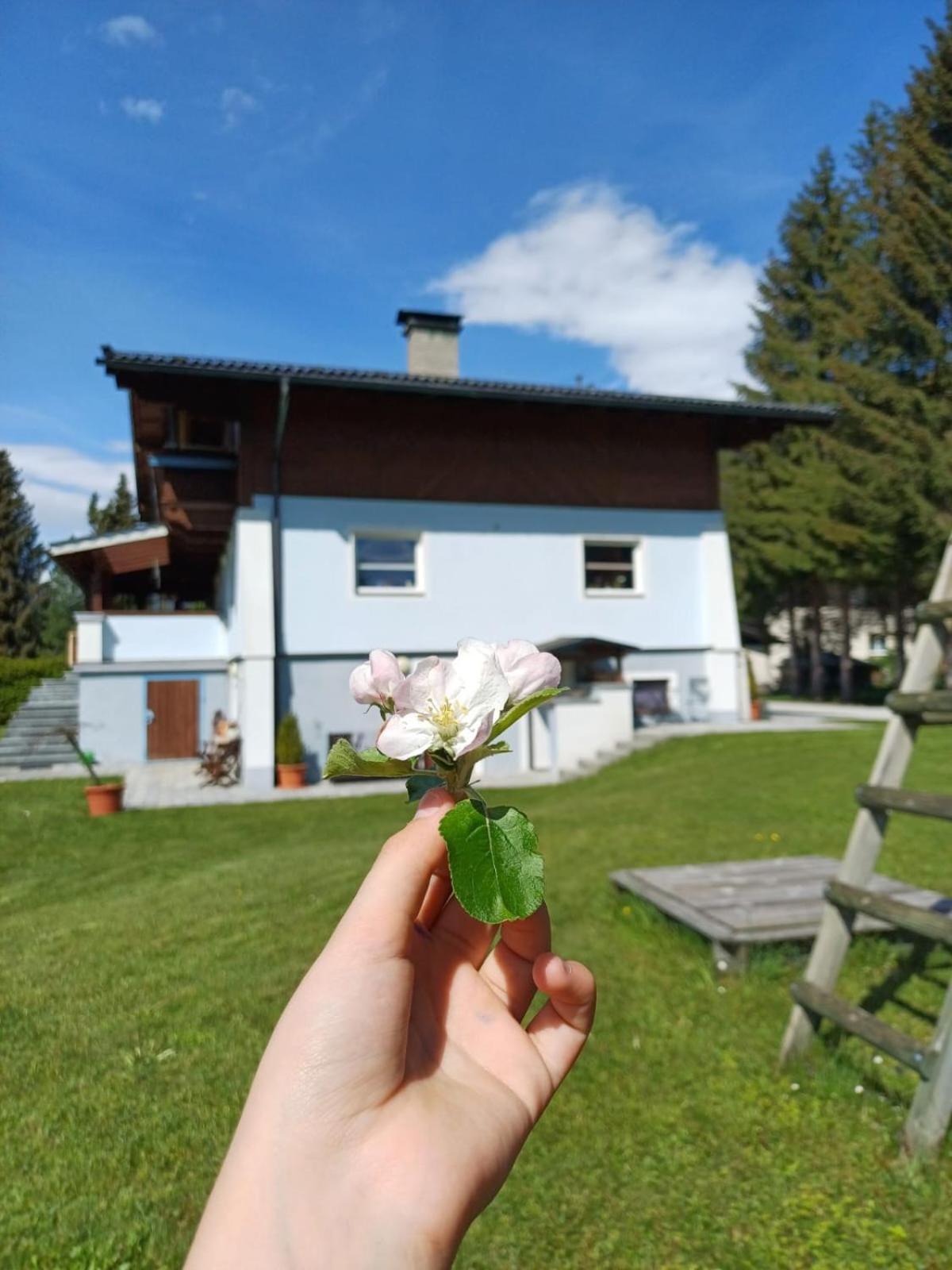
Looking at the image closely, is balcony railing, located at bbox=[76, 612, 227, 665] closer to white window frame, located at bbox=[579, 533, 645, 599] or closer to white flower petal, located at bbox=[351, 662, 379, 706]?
white window frame, located at bbox=[579, 533, 645, 599]

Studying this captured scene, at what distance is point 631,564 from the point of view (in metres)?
17.8

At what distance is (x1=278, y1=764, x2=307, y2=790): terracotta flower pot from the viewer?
14.5 m

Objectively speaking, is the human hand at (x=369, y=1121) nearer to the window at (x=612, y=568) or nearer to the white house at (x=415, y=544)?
the white house at (x=415, y=544)

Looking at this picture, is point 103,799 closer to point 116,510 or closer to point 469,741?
point 469,741

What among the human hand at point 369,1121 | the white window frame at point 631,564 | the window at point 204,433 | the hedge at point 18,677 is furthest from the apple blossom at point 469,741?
the white window frame at point 631,564

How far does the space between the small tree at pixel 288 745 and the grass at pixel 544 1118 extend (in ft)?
24.0

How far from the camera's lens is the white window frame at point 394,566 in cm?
1579

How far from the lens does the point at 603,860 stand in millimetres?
7777

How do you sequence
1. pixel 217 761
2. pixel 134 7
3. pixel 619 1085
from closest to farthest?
pixel 619 1085 → pixel 134 7 → pixel 217 761

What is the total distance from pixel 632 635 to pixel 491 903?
16586 millimetres

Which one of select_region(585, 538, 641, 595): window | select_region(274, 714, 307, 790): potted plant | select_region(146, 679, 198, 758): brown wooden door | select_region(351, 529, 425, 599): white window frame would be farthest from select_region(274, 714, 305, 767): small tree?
select_region(585, 538, 641, 595): window

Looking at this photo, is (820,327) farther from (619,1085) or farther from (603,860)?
(619,1085)

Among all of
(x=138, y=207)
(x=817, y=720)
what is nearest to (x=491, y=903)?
(x=138, y=207)

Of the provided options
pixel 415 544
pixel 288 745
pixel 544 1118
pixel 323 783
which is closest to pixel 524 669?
pixel 544 1118
